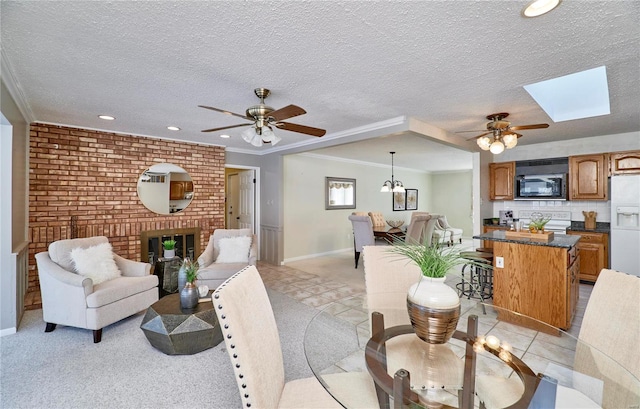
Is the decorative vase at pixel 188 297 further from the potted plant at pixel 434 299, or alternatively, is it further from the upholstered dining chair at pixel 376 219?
the upholstered dining chair at pixel 376 219

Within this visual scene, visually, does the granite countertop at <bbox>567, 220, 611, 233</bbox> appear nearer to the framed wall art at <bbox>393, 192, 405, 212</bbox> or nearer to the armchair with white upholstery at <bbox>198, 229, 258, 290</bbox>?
the framed wall art at <bbox>393, 192, 405, 212</bbox>

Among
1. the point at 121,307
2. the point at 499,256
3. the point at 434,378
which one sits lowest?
the point at 121,307

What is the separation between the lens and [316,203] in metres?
6.56

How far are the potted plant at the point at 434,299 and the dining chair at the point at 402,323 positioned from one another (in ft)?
0.63

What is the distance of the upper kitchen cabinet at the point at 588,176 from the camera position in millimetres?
4410

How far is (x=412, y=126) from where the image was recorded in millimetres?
3500

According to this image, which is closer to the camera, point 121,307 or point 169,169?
point 121,307

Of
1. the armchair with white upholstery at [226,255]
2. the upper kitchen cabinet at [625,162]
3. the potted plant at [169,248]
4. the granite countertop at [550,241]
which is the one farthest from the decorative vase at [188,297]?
the upper kitchen cabinet at [625,162]

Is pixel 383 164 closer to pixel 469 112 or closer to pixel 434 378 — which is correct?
pixel 469 112

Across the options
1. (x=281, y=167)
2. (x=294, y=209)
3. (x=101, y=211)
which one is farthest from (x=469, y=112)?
(x=101, y=211)

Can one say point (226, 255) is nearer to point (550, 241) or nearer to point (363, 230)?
point (363, 230)

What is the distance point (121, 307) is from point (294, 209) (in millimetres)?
3671

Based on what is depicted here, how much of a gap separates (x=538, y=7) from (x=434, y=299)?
1.55 metres

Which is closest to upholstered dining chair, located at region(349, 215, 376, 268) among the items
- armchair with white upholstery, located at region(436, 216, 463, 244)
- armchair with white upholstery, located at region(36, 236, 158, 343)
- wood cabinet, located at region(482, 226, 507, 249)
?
wood cabinet, located at region(482, 226, 507, 249)
